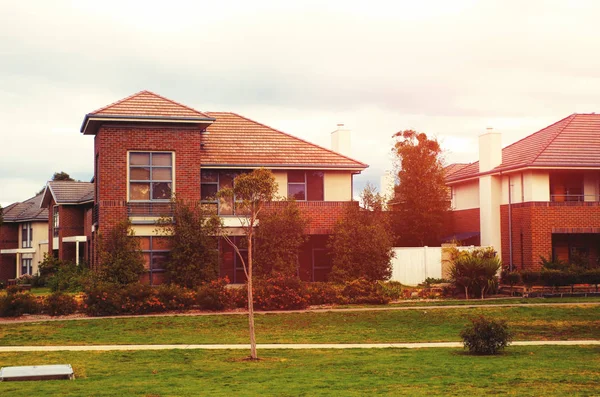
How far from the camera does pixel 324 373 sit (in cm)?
1412

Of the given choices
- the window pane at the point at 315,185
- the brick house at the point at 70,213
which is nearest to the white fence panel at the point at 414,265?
the window pane at the point at 315,185

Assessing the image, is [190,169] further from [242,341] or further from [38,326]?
[242,341]

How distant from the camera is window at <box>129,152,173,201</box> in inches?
1231

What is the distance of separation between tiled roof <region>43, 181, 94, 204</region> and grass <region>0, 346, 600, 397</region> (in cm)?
2574

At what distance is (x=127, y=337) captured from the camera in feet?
67.1

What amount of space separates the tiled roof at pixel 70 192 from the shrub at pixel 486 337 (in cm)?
2784

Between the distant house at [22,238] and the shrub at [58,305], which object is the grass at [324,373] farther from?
the distant house at [22,238]

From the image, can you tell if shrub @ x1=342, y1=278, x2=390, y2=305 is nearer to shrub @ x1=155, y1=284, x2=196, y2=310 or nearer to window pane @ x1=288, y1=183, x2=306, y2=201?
shrub @ x1=155, y1=284, x2=196, y2=310

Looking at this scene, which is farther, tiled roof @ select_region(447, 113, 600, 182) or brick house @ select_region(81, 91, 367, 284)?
tiled roof @ select_region(447, 113, 600, 182)

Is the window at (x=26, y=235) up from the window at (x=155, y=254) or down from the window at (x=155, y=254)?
up

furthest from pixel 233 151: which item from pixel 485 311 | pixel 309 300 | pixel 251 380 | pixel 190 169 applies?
pixel 251 380

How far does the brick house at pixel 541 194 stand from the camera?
35.9 metres

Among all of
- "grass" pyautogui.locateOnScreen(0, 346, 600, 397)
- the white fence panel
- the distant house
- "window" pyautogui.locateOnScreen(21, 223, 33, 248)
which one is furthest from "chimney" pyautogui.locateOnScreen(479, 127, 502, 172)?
"window" pyautogui.locateOnScreen(21, 223, 33, 248)

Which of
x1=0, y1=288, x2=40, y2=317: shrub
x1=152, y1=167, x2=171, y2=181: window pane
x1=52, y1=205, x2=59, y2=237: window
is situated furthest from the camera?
x1=52, y1=205, x2=59, y2=237: window
